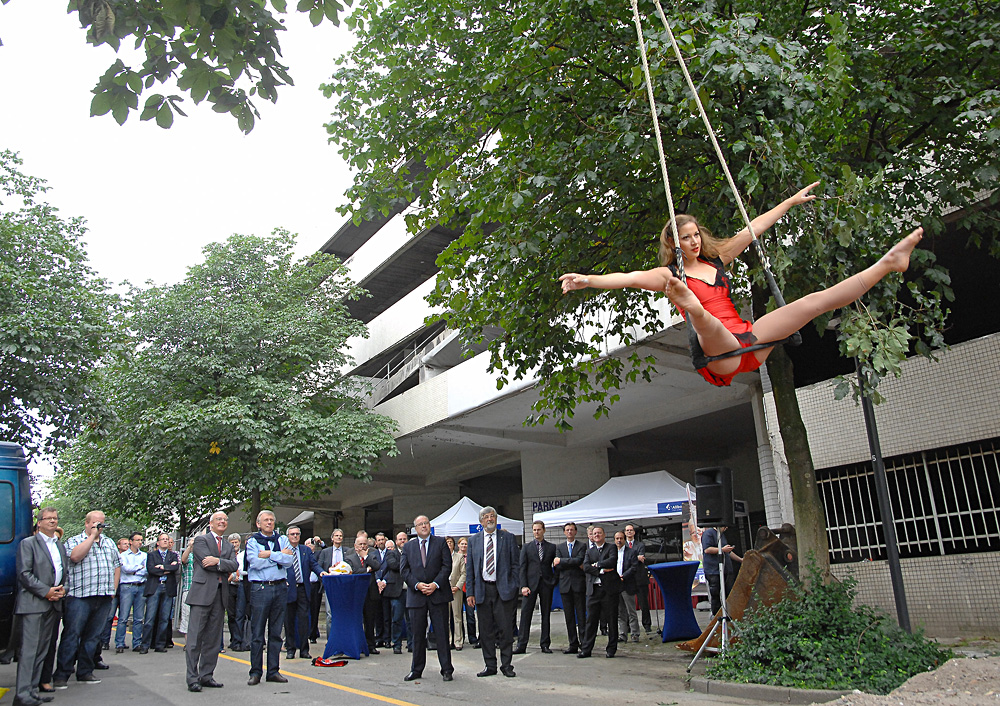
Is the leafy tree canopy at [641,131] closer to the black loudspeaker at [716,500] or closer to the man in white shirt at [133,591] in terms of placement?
the black loudspeaker at [716,500]

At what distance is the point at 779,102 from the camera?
631 cm

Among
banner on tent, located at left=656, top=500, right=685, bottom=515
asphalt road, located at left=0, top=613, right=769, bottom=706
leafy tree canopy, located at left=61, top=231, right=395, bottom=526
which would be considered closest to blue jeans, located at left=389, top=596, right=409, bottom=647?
asphalt road, located at left=0, top=613, right=769, bottom=706

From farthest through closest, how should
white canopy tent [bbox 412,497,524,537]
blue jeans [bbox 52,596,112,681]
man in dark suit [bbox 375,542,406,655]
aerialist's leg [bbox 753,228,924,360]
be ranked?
white canopy tent [bbox 412,497,524,537] < man in dark suit [bbox 375,542,406,655] < blue jeans [bbox 52,596,112,681] < aerialist's leg [bbox 753,228,924,360]

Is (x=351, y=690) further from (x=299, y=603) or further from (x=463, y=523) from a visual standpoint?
(x=463, y=523)

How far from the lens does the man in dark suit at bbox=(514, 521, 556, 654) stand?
438 inches

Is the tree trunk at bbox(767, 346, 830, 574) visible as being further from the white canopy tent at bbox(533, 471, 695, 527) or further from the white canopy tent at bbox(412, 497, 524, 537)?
the white canopy tent at bbox(412, 497, 524, 537)

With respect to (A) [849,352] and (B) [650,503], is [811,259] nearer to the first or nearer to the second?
(A) [849,352]

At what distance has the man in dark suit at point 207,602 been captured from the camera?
8117 mm

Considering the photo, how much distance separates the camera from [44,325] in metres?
14.6

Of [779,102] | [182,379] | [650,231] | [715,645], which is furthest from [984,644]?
[182,379]

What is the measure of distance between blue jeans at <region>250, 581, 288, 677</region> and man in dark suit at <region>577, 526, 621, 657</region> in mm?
4277

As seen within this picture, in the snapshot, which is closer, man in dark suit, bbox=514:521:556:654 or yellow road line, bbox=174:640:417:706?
yellow road line, bbox=174:640:417:706

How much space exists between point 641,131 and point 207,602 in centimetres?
683

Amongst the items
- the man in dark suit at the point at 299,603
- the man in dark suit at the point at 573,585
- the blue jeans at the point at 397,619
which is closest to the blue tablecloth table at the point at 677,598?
the man in dark suit at the point at 573,585
